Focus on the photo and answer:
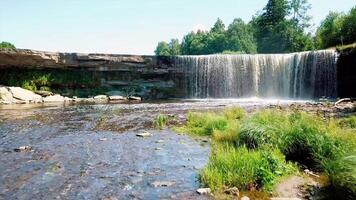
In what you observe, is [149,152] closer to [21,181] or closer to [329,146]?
[21,181]

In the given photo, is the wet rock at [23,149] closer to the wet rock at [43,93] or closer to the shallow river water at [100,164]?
the shallow river water at [100,164]

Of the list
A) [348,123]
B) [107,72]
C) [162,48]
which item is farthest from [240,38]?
[348,123]

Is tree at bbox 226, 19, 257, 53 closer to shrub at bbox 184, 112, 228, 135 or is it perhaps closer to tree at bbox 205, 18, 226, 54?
tree at bbox 205, 18, 226, 54

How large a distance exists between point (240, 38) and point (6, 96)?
286 feet

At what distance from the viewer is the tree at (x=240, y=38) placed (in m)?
109

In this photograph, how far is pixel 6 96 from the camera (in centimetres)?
3459

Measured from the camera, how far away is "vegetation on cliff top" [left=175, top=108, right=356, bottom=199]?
642cm

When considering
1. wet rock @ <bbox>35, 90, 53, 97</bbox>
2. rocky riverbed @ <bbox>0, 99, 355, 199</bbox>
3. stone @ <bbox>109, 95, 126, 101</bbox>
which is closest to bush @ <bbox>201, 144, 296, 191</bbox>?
rocky riverbed @ <bbox>0, 99, 355, 199</bbox>

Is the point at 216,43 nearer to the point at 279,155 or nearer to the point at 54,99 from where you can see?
the point at 54,99

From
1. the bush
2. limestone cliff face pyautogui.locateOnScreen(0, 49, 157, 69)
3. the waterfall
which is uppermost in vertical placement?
limestone cliff face pyautogui.locateOnScreen(0, 49, 157, 69)

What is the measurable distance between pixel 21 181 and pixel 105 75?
36.1 m

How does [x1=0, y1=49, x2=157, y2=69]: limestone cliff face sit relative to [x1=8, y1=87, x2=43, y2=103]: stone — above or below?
above

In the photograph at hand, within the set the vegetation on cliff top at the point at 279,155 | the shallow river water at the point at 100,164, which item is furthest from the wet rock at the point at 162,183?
the vegetation on cliff top at the point at 279,155

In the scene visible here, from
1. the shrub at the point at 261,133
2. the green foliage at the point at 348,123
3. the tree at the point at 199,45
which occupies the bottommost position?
the green foliage at the point at 348,123
